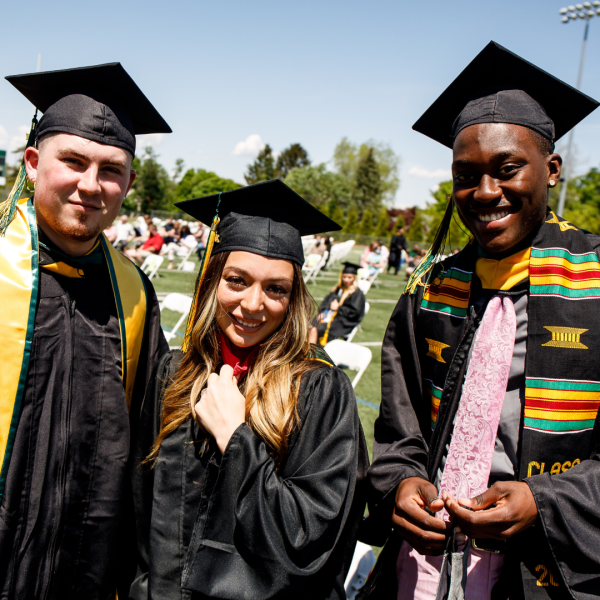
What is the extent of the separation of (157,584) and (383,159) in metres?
67.3

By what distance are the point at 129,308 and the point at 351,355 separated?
336 centimetres

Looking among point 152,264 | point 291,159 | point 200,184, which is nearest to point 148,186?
point 200,184

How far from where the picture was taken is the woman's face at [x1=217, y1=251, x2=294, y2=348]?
65.9 inches

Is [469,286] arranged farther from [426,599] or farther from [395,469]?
[426,599]

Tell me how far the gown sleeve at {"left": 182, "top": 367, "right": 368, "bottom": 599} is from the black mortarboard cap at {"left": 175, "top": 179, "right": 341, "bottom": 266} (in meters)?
0.56

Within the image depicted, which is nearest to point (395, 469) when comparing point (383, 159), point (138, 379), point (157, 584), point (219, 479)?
point (219, 479)

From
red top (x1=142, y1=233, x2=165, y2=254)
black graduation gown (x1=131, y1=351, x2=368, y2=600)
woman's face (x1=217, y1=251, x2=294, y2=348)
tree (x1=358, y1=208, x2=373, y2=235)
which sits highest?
tree (x1=358, y1=208, x2=373, y2=235)

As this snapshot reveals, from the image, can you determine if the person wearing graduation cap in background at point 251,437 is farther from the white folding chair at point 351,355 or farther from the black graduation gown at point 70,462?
the white folding chair at point 351,355

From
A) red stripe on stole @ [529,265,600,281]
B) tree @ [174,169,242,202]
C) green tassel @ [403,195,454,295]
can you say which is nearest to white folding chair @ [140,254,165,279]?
green tassel @ [403,195,454,295]

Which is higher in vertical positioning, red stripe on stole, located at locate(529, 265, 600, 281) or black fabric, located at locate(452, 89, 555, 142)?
black fabric, located at locate(452, 89, 555, 142)

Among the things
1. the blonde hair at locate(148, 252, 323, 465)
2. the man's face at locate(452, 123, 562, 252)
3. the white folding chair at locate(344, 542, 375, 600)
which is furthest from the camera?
the white folding chair at locate(344, 542, 375, 600)

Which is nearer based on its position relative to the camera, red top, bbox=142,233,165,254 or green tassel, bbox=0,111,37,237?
green tassel, bbox=0,111,37,237

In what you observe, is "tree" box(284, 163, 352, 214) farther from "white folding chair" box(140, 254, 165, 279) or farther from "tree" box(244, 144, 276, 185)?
"white folding chair" box(140, 254, 165, 279)

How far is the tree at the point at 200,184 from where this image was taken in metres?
63.9
